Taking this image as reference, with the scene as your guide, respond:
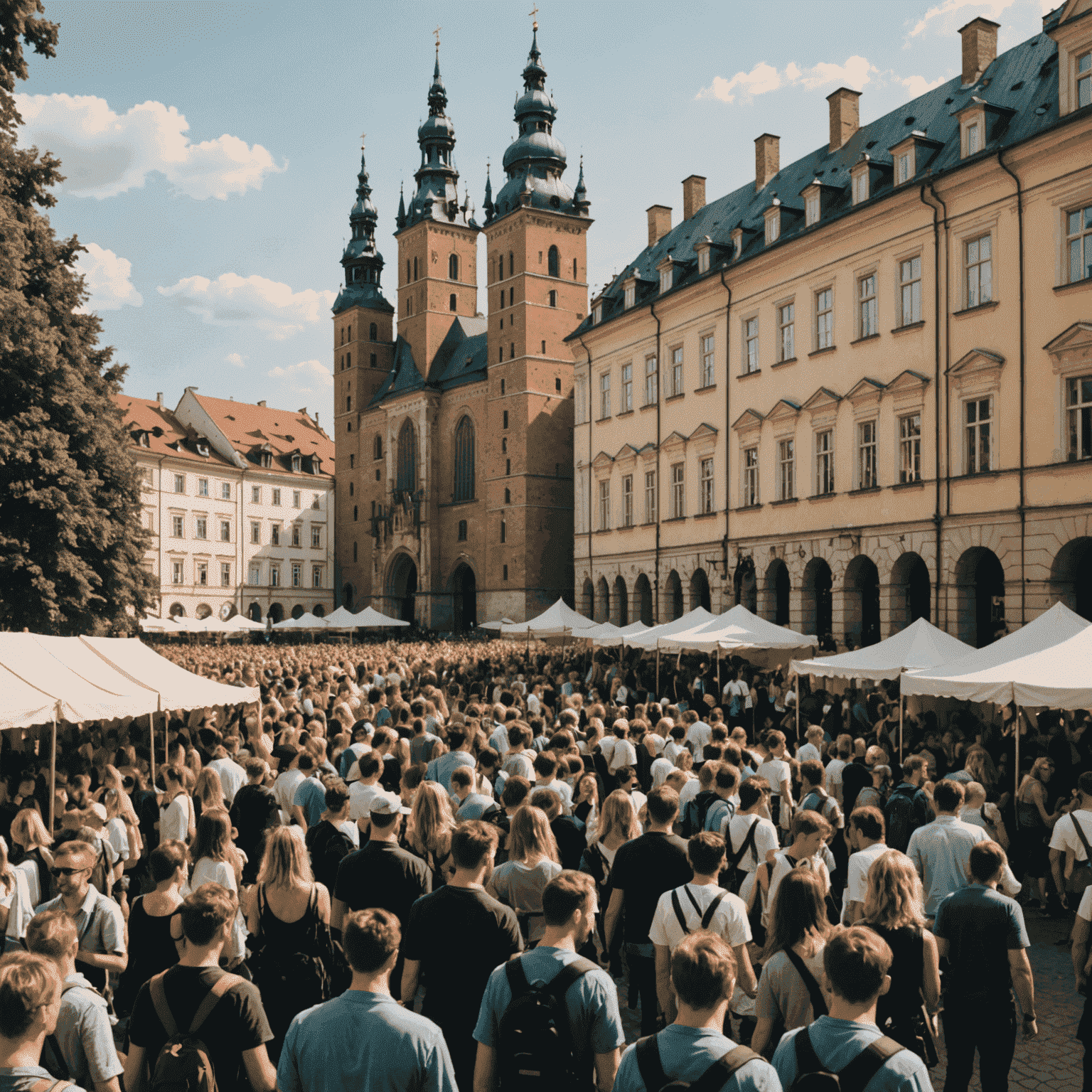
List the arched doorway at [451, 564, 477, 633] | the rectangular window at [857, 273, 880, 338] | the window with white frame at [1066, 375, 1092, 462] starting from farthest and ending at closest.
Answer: the arched doorway at [451, 564, 477, 633] < the rectangular window at [857, 273, 880, 338] < the window with white frame at [1066, 375, 1092, 462]

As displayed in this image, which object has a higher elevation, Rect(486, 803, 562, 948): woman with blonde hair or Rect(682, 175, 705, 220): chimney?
Rect(682, 175, 705, 220): chimney

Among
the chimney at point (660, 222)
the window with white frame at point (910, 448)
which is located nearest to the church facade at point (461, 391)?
the chimney at point (660, 222)

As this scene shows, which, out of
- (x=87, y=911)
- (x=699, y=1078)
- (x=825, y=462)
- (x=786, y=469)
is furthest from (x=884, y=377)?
(x=699, y=1078)

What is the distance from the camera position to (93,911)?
216 inches

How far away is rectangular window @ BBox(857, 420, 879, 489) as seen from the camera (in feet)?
98.2

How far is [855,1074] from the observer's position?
3404 millimetres

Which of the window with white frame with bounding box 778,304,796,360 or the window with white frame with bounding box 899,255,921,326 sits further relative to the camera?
the window with white frame with bounding box 778,304,796,360

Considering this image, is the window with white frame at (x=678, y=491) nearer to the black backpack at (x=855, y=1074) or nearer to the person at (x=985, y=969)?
the person at (x=985, y=969)

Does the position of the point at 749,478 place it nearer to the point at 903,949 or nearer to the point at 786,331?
the point at 786,331

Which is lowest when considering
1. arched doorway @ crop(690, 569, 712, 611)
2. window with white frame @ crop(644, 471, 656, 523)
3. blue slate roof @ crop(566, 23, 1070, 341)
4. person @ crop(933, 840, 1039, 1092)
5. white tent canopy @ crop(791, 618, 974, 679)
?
person @ crop(933, 840, 1039, 1092)

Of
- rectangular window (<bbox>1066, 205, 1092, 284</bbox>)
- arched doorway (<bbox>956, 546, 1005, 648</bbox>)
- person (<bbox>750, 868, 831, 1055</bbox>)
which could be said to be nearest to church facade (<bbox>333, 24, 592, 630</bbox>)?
arched doorway (<bbox>956, 546, 1005, 648</bbox>)

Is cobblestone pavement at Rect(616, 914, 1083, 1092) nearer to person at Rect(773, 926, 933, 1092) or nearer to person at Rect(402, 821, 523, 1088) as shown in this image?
person at Rect(402, 821, 523, 1088)

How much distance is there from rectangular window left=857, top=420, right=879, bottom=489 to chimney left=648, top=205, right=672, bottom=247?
1987 cm

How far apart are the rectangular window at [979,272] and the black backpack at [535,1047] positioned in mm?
25561
